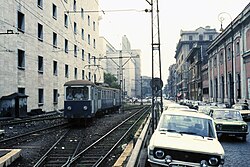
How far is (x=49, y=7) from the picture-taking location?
40281 millimetres

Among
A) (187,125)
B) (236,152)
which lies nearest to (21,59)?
(236,152)

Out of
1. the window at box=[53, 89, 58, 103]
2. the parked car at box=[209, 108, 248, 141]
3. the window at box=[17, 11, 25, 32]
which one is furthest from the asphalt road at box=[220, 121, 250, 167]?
the window at box=[53, 89, 58, 103]

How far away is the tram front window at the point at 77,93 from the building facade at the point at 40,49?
5.24 metres

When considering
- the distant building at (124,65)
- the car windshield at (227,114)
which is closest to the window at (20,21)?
the car windshield at (227,114)

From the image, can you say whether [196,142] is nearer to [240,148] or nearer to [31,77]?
[240,148]

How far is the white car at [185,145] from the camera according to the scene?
7.45 metres

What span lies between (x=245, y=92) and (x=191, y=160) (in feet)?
124

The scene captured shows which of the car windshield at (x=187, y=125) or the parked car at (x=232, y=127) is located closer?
the car windshield at (x=187, y=125)

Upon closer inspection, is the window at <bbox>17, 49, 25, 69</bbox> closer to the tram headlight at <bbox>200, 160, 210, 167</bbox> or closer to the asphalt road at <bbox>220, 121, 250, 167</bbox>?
the asphalt road at <bbox>220, 121, 250, 167</bbox>

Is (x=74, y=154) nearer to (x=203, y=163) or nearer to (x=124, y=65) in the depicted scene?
(x=203, y=163)

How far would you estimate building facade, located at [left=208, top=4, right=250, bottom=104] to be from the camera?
42656 millimetres

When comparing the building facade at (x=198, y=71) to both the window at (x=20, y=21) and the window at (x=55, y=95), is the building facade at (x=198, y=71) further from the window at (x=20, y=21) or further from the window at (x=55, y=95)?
the window at (x=20, y=21)

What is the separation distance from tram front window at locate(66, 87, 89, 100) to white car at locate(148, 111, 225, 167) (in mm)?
14221

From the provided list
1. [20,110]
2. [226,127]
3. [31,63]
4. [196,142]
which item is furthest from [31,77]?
[196,142]
